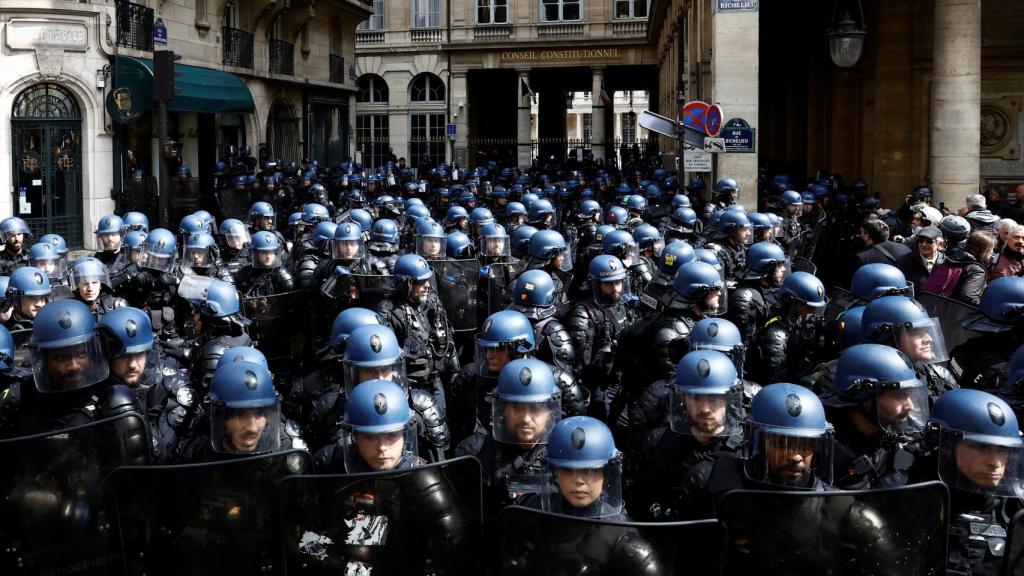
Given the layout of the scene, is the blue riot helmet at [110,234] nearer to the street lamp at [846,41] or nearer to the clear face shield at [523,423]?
the clear face shield at [523,423]

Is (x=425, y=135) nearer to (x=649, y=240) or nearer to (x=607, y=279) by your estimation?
(x=649, y=240)

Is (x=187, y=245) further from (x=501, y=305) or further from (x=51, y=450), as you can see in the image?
(x=51, y=450)

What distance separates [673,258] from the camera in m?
8.27

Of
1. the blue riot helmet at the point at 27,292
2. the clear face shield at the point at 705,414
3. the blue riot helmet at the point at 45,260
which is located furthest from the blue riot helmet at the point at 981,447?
the blue riot helmet at the point at 45,260

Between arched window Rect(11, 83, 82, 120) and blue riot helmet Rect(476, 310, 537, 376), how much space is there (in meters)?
16.4

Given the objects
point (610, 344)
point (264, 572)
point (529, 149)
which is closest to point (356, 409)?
point (264, 572)

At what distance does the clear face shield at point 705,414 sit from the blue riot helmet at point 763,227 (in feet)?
19.5

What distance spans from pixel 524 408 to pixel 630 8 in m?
42.4

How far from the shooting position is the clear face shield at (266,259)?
9828 mm

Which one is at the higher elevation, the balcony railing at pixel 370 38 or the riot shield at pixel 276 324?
the balcony railing at pixel 370 38

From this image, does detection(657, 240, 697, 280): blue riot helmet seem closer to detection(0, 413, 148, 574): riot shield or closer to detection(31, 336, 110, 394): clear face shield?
detection(31, 336, 110, 394): clear face shield

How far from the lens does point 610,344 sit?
7.55 m

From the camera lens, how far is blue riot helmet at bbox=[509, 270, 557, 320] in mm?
7309

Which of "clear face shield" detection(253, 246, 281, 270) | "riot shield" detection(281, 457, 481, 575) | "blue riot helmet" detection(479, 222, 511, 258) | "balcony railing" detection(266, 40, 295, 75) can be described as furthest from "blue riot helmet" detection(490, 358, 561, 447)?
"balcony railing" detection(266, 40, 295, 75)
